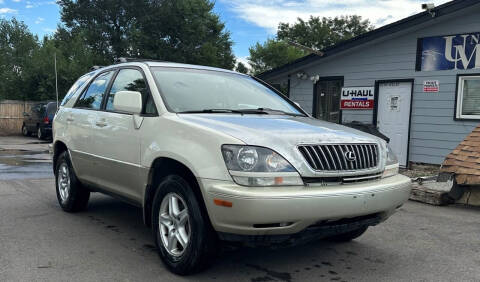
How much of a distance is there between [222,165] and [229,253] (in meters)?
1.35

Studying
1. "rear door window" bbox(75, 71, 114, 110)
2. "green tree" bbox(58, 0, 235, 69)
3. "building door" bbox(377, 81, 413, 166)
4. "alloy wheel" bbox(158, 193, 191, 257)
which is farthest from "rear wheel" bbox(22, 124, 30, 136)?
"alloy wheel" bbox(158, 193, 191, 257)

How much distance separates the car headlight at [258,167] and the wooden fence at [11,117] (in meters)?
22.9

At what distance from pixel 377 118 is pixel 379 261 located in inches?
295

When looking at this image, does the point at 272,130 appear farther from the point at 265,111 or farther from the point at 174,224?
the point at 174,224

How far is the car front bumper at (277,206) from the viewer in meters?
2.86

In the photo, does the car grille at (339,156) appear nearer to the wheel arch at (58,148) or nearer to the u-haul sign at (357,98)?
the wheel arch at (58,148)

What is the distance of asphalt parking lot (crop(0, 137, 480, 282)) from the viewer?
3.52 m

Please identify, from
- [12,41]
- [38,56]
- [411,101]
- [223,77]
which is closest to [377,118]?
[411,101]

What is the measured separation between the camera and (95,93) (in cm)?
510

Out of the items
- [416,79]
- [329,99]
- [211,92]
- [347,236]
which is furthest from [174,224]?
[329,99]

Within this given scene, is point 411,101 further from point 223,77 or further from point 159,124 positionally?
point 159,124

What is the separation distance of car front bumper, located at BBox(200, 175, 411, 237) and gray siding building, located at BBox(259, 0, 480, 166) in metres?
7.44

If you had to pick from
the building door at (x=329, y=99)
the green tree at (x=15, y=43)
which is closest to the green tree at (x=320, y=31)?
the green tree at (x=15, y=43)

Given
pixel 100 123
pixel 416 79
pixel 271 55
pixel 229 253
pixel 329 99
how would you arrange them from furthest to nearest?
pixel 271 55, pixel 329 99, pixel 416 79, pixel 100 123, pixel 229 253
